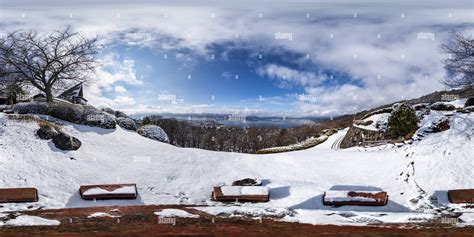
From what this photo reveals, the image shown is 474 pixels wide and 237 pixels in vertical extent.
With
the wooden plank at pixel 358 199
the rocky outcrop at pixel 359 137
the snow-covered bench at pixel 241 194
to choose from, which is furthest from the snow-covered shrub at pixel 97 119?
the rocky outcrop at pixel 359 137

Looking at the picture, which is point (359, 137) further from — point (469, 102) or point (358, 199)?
point (358, 199)

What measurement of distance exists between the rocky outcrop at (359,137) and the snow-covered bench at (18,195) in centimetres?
1298

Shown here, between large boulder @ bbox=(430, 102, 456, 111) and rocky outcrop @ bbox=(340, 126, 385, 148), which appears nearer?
large boulder @ bbox=(430, 102, 456, 111)

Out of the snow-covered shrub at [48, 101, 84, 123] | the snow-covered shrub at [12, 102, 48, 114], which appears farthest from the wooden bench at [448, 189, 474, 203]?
the snow-covered shrub at [12, 102, 48, 114]

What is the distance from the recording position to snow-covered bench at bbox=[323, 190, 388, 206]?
1211 cm

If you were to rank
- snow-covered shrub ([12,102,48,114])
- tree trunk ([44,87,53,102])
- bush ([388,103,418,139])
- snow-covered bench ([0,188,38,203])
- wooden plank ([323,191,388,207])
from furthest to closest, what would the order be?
tree trunk ([44,87,53,102]), bush ([388,103,418,139]), snow-covered shrub ([12,102,48,114]), wooden plank ([323,191,388,207]), snow-covered bench ([0,188,38,203])

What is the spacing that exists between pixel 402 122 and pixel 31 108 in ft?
45.8

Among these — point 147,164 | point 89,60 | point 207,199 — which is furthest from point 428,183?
point 89,60

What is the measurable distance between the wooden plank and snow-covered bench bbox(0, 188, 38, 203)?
7248 mm

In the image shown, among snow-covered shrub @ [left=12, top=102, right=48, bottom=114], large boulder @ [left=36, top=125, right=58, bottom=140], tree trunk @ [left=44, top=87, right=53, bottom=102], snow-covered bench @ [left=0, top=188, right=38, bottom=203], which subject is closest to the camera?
snow-covered bench @ [left=0, top=188, right=38, bottom=203]

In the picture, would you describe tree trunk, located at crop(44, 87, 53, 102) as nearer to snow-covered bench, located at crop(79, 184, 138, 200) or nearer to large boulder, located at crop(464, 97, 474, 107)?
snow-covered bench, located at crop(79, 184, 138, 200)

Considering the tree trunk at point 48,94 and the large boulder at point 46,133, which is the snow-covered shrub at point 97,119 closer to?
the large boulder at point 46,133

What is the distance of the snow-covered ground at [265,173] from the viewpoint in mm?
12141

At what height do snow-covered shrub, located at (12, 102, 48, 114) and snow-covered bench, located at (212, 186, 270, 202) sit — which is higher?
snow-covered shrub, located at (12, 102, 48, 114)
